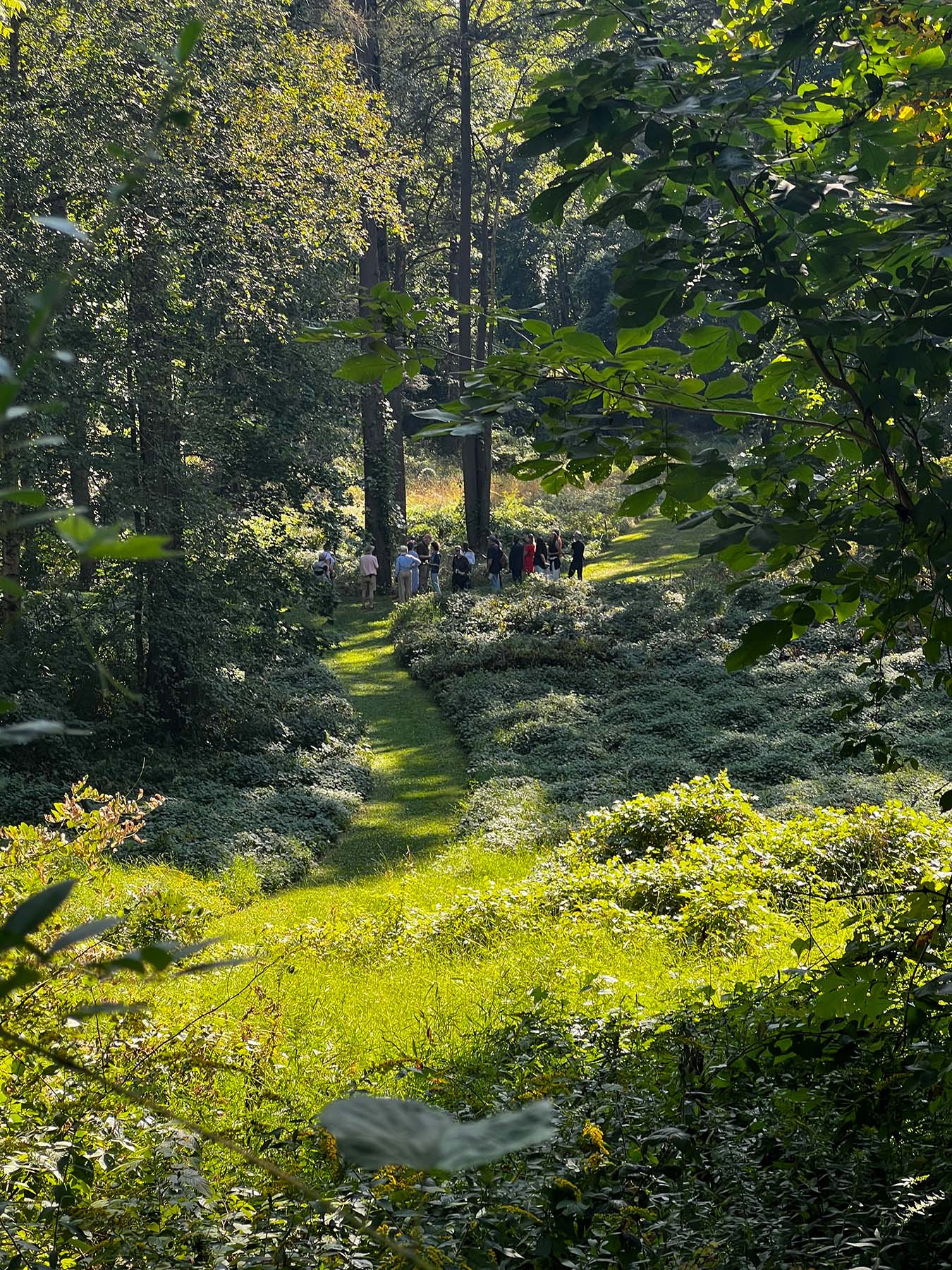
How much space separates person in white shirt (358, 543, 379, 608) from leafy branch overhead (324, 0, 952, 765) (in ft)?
Result: 78.6

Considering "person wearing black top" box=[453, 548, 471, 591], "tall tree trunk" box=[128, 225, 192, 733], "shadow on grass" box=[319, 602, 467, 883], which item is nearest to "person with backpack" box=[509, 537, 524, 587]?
"person wearing black top" box=[453, 548, 471, 591]

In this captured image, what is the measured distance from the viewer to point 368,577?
89.5 ft

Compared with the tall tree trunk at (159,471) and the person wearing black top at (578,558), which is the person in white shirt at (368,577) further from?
the tall tree trunk at (159,471)

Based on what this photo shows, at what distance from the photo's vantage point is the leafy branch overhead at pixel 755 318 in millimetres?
2672

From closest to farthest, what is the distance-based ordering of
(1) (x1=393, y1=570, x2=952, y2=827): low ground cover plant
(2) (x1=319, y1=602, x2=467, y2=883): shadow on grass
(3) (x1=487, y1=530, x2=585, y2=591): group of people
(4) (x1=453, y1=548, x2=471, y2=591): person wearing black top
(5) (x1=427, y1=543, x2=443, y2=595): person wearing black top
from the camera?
(2) (x1=319, y1=602, x2=467, y2=883): shadow on grass < (1) (x1=393, y1=570, x2=952, y2=827): low ground cover plant < (4) (x1=453, y1=548, x2=471, y2=591): person wearing black top < (3) (x1=487, y1=530, x2=585, y2=591): group of people < (5) (x1=427, y1=543, x2=443, y2=595): person wearing black top

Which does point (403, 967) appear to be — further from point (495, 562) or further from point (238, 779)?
point (495, 562)

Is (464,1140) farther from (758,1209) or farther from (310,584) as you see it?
(310,584)

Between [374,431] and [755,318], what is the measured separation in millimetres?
25046

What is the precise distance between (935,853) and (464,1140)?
28.7 ft

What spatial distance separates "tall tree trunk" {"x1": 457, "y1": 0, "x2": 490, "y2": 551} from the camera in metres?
27.1

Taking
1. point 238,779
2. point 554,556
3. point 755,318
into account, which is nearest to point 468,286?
point 554,556

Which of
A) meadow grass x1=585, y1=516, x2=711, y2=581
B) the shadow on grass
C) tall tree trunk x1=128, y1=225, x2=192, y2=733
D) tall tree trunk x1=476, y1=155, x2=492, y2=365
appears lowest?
the shadow on grass

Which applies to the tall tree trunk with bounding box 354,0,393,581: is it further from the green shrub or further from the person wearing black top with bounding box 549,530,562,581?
the green shrub

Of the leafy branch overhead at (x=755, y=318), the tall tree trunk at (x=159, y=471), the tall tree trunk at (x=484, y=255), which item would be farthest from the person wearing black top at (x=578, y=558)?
the leafy branch overhead at (x=755, y=318)
